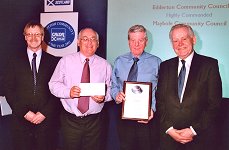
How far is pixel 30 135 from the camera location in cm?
289

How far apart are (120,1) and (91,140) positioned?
6.38ft

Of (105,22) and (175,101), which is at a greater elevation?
(105,22)

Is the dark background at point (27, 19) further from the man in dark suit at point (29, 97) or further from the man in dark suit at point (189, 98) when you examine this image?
the man in dark suit at point (189, 98)

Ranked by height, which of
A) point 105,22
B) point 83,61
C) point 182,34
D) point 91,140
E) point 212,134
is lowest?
point 91,140

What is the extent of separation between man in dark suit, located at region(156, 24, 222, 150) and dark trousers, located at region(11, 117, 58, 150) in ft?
3.89

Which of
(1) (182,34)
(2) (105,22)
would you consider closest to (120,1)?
(2) (105,22)

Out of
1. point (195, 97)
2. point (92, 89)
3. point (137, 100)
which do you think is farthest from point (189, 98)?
point (92, 89)

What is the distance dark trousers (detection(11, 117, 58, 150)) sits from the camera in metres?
2.87

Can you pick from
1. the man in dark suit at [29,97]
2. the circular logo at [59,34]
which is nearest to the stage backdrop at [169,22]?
the circular logo at [59,34]

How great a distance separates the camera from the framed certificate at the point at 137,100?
2.71 metres

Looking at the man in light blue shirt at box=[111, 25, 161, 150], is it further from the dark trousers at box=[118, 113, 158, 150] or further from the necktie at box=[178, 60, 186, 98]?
the necktie at box=[178, 60, 186, 98]

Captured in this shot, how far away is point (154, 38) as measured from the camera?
3773 millimetres

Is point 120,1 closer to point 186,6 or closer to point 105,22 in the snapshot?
point 105,22

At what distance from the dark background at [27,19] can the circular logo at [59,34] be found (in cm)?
20
